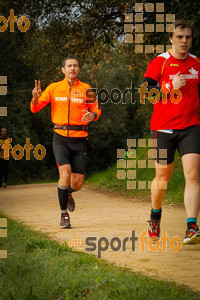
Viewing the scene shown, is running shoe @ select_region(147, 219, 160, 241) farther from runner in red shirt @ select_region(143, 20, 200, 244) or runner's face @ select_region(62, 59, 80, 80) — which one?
runner's face @ select_region(62, 59, 80, 80)

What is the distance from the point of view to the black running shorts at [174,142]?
6.12 metres

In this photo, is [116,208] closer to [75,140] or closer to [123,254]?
[75,140]

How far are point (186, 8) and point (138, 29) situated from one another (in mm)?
2696

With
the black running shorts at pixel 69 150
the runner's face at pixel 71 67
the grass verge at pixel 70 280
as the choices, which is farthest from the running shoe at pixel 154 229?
the runner's face at pixel 71 67

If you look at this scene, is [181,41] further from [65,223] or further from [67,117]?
[65,223]

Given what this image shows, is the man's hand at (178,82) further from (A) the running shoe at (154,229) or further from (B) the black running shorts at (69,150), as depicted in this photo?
(B) the black running shorts at (69,150)

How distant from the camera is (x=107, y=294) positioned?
409 cm

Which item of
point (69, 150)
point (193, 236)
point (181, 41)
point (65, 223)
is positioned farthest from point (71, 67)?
point (193, 236)

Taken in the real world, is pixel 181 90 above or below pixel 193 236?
above

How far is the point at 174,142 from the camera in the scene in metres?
6.29

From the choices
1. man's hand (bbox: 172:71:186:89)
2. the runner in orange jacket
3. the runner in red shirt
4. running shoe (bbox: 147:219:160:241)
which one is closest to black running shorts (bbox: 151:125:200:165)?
the runner in red shirt

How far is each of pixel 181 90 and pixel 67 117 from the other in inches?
104

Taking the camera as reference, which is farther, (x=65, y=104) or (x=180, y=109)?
(x=65, y=104)

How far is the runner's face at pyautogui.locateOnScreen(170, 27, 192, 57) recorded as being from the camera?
608cm
